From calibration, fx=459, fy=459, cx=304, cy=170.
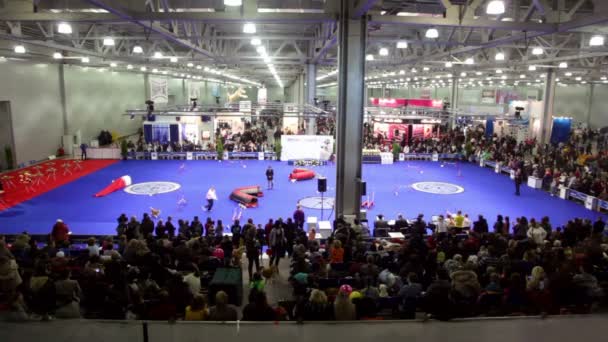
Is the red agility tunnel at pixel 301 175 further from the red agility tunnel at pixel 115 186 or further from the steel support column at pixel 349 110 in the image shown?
the steel support column at pixel 349 110

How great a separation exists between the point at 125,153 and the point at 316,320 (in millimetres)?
27357

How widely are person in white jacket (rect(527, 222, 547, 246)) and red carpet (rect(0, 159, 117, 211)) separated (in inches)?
728

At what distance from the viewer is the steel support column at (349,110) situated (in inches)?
510

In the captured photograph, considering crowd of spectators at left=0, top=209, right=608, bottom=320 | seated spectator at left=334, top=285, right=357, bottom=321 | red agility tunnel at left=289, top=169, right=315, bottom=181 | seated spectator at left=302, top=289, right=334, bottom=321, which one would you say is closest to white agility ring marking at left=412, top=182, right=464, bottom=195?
red agility tunnel at left=289, top=169, right=315, bottom=181

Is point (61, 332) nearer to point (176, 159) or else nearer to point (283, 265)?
point (283, 265)

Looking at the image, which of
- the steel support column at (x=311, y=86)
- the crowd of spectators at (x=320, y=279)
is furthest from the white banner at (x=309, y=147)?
the crowd of spectators at (x=320, y=279)

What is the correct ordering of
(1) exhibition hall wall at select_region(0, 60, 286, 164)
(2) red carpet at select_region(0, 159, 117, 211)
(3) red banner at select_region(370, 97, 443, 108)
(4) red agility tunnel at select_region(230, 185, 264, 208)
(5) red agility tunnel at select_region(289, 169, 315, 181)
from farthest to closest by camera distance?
(3) red banner at select_region(370, 97, 443, 108), (1) exhibition hall wall at select_region(0, 60, 286, 164), (5) red agility tunnel at select_region(289, 169, 315, 181), (2) red carpet at select_region(0, 159, 117, 211), (4) red agility tunnel at select_region(230, 185, 264, 208)

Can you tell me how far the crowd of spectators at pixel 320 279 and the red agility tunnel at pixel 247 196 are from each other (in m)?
6.58

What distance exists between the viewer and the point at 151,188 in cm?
2148

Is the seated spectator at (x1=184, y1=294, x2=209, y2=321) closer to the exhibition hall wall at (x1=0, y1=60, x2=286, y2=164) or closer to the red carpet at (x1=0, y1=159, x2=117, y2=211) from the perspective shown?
the red carpet at (x1=0, y1=159, x2=117, y2=211)

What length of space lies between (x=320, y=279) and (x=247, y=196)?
11.0 m

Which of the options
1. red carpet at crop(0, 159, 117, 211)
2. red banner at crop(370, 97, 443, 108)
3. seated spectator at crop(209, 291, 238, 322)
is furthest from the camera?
red banner at crop(370, 97, 443, 108)

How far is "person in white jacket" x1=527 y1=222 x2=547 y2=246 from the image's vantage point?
39.0ft

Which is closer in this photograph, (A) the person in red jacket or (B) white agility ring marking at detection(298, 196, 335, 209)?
(A) the person in red jacket
